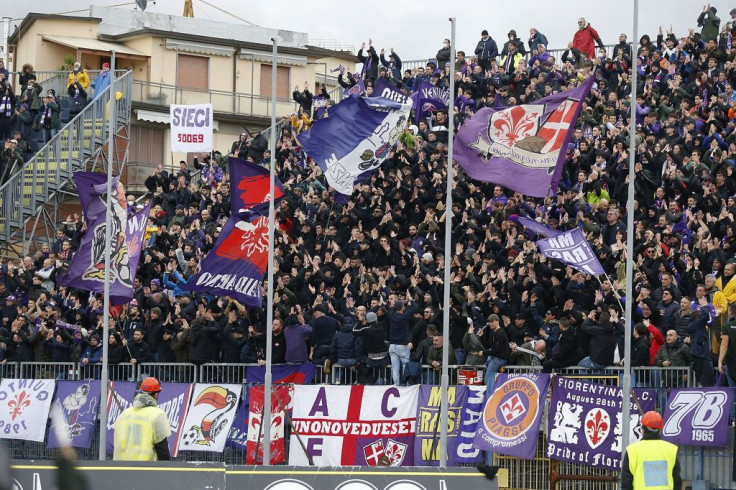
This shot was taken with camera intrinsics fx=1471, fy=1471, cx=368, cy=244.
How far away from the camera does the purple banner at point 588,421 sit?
21703mm

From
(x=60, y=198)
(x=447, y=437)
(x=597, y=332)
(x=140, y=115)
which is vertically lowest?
(x=447, y=437)

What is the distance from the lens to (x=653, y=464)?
49.1ft

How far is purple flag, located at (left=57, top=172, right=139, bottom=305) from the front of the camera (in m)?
28.0

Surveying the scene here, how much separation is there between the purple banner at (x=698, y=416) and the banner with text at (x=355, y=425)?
5160 millimetres

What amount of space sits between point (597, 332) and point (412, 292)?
5.97 meters

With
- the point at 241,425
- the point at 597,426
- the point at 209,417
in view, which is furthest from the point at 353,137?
the point at 597,426

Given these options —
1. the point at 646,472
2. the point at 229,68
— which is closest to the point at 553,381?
the point at 646,472

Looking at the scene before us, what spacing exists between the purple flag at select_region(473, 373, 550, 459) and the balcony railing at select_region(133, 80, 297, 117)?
37592mm

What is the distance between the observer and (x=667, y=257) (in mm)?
24828

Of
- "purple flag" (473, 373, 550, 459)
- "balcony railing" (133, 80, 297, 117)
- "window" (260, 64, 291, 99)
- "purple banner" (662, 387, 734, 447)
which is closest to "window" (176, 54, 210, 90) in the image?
"balcony railing" (133, 80, 297, 117)

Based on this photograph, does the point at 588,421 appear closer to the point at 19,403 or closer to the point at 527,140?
the point at 527,140

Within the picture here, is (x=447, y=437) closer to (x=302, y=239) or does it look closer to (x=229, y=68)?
(x=302, y=239)

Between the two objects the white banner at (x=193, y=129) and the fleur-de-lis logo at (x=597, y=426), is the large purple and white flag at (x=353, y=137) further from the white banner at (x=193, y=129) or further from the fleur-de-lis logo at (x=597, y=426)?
the white banner at (x=193, y=129)

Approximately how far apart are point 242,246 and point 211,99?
3598cm
